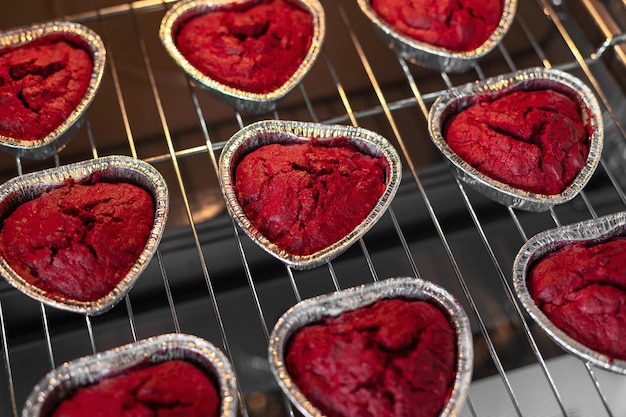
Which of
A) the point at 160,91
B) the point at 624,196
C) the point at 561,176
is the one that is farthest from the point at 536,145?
the point at 160,91

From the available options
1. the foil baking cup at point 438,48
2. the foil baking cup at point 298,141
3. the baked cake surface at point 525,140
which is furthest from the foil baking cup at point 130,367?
the foil baking cup at point 438,48

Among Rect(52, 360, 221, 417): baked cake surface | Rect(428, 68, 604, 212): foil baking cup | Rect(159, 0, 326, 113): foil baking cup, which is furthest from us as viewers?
Rect(159, 0, 326, 113): foil baking cup

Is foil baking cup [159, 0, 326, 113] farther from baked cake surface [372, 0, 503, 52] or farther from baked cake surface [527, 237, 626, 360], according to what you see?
baked cake surface [527, 237, 626, 360]

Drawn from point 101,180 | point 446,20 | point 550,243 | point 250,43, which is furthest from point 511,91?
point 101,180

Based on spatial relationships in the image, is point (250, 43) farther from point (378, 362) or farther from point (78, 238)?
point (378, 362)

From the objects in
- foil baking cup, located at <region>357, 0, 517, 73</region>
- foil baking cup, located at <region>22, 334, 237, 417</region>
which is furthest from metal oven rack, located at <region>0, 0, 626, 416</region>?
foil baking cup, located at <region>22, 334, 237, 417</region>

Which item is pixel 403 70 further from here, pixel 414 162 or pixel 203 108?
pixel 203 108

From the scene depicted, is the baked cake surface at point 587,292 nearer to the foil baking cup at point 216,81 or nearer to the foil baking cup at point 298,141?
the foil baking cup at point 298,141
